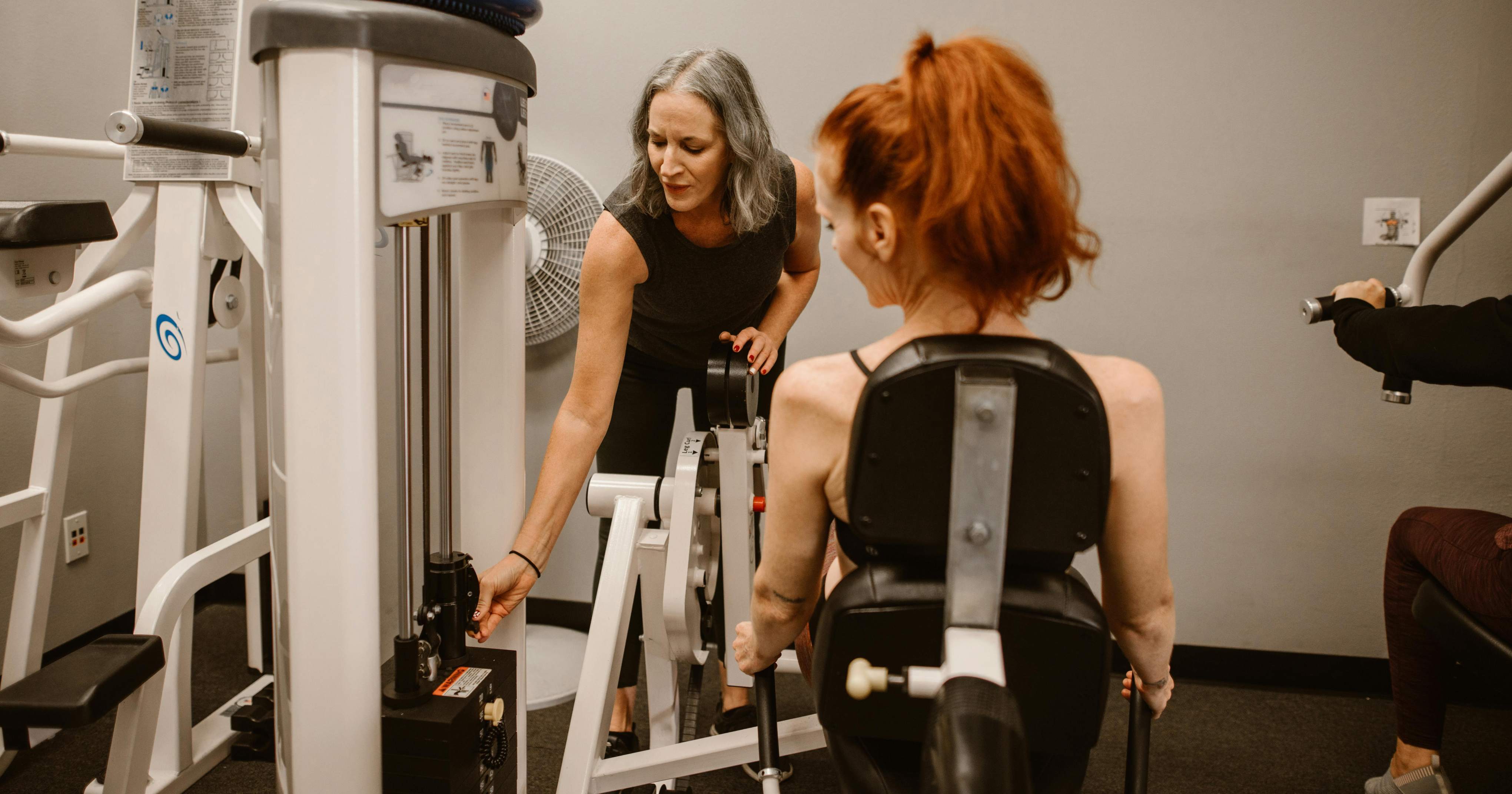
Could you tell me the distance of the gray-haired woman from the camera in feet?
4.90

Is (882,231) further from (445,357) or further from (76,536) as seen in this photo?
(76,536)

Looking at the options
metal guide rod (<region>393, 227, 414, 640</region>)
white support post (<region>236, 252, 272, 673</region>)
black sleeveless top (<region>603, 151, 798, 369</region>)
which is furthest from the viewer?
white support post (<region>236, 252, 272, 673</region>)

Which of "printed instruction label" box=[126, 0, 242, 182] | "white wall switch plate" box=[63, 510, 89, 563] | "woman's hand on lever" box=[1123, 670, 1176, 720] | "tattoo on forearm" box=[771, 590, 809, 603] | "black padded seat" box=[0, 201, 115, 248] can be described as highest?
"printed instruction label" box=[126, 0, 242, 182]

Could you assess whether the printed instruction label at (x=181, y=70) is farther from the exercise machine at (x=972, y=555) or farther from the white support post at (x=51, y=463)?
the exercise machine at (x=972, y=555)

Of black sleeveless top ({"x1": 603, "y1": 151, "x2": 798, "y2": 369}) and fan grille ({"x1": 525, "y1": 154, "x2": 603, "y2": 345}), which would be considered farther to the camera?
fan grille ({"x1": 525, "y1": 154, "x2": 603, "y2": 345})

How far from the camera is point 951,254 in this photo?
0.76 metres

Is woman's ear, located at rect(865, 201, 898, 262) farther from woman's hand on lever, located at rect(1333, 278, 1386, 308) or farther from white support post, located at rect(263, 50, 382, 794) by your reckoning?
woman's hand on lever, located at rect(1333, 278, 1386, 308)

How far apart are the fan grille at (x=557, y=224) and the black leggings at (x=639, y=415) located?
0.41 meters

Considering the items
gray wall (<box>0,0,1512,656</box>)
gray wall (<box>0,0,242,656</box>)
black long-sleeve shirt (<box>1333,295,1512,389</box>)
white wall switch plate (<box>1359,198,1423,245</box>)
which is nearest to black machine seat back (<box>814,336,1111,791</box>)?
black long-sleeve shirt (<box>1333,295,1512,389</box>)

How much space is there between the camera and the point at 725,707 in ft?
6.30

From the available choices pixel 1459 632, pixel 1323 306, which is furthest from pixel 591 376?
pixel 1459 632

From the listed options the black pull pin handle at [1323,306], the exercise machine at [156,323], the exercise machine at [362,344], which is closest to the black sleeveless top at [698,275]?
the exercise machine at [362,344]

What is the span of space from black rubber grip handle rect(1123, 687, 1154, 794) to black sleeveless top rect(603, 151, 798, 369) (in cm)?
103

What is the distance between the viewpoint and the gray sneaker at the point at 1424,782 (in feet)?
5.49
